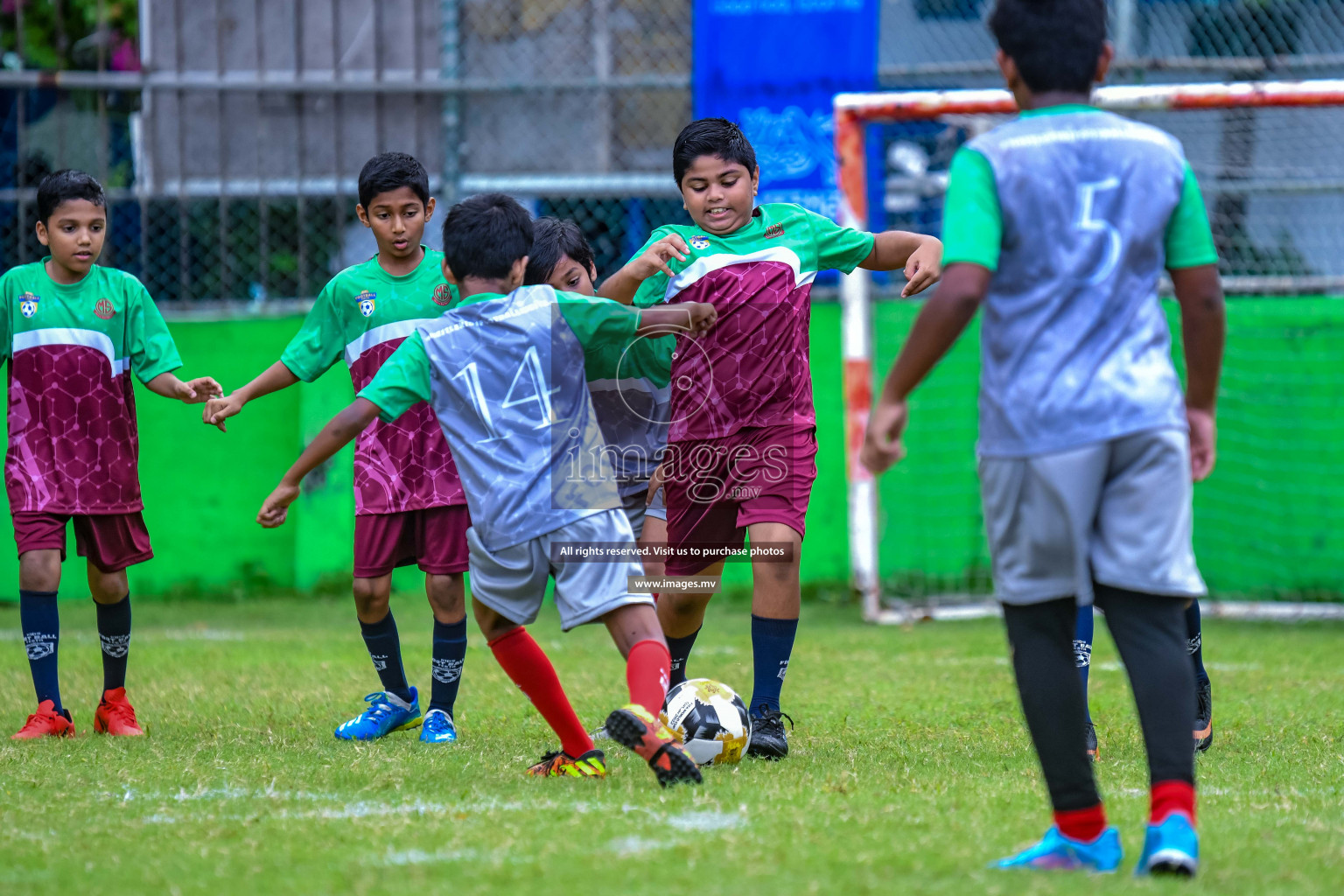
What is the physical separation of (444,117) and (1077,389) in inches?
283

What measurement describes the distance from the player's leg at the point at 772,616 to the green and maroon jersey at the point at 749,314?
356mm

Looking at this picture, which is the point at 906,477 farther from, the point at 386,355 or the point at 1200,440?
the point at 1200,440

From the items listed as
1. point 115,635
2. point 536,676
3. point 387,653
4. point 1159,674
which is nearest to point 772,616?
point 536,676

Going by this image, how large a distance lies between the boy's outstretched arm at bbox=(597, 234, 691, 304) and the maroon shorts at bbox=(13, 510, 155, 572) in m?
1.93

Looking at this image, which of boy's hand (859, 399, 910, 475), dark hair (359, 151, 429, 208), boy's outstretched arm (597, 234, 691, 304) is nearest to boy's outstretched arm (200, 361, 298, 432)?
dark hair (359, 151, 429, 208)

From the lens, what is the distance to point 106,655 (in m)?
4.86

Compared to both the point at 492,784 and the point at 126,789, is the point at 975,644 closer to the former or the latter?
the point at 492,784

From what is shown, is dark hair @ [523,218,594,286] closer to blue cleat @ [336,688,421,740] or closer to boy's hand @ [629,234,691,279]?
boy's hand @ [629,234,691,279]

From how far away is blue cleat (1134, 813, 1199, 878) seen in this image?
253cm

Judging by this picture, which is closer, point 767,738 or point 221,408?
point 767,738

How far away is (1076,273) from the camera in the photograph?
8.74 feet

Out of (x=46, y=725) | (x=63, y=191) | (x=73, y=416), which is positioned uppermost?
(x=63, y=191)

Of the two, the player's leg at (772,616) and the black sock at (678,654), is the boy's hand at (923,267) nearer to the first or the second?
the player's leg at (772,616)

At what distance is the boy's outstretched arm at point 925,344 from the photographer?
2.62 meters
